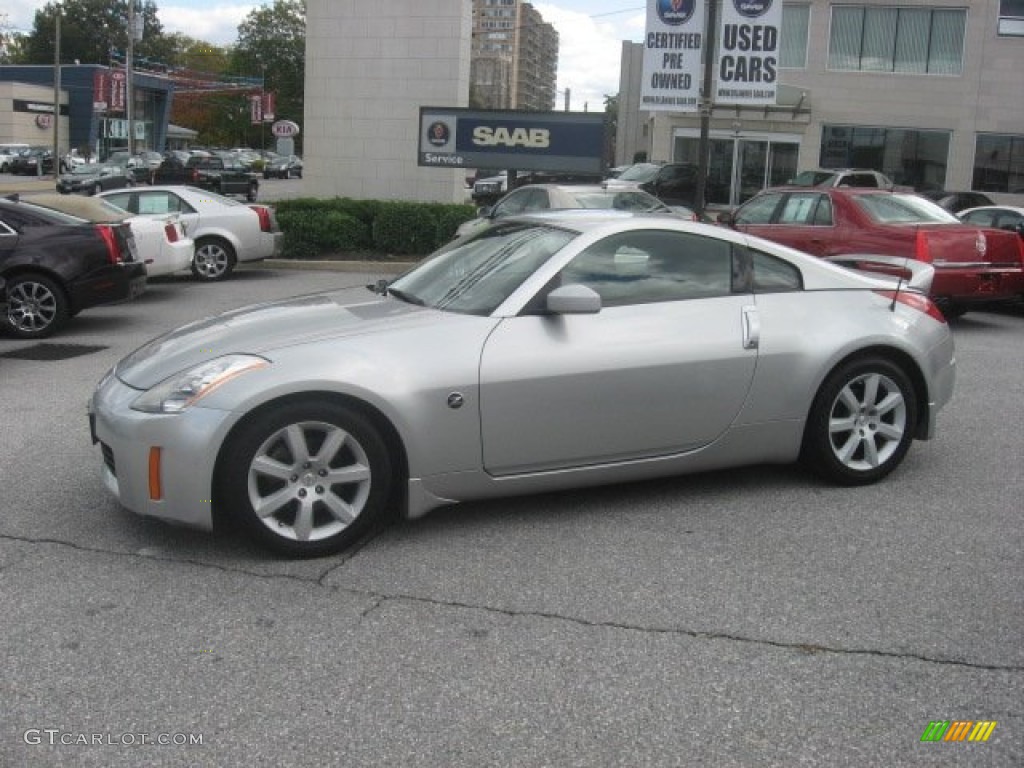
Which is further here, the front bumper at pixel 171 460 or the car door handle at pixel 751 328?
the car door handle at pixel 751 328

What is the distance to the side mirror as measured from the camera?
4719 millimetres

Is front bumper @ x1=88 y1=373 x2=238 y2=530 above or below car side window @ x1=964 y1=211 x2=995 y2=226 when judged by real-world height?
below

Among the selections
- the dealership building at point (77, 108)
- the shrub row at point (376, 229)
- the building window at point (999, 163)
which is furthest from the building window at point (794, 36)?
the dealership building at point (77, 108)

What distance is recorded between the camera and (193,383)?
4391 millimetres

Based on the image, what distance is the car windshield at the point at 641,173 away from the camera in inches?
1101

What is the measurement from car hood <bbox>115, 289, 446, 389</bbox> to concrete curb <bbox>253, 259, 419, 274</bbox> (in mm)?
11517

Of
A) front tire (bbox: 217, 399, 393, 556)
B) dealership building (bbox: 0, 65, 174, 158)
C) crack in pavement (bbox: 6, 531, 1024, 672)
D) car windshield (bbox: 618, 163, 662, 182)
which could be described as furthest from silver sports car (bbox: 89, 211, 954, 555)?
dealership building (bbox: 0, 65, 174, 158)

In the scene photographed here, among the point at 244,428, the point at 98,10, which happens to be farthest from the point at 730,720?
the point at 98,10

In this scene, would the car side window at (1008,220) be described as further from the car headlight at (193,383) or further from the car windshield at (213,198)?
the car headlight at (193,383)

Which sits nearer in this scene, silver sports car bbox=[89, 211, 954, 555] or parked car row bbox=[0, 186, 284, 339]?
silver sports car bbox=[89, 211, 954, 555]

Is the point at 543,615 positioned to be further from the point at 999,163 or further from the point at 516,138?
the point at 999,163

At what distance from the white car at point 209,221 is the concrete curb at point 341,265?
1025 mm

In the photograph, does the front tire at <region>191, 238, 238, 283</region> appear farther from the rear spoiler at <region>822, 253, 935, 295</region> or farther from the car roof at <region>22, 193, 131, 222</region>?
the rear spoiler at <region>822, 253, 935, 295</region>

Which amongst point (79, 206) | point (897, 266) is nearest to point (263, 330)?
point (897, 266)
